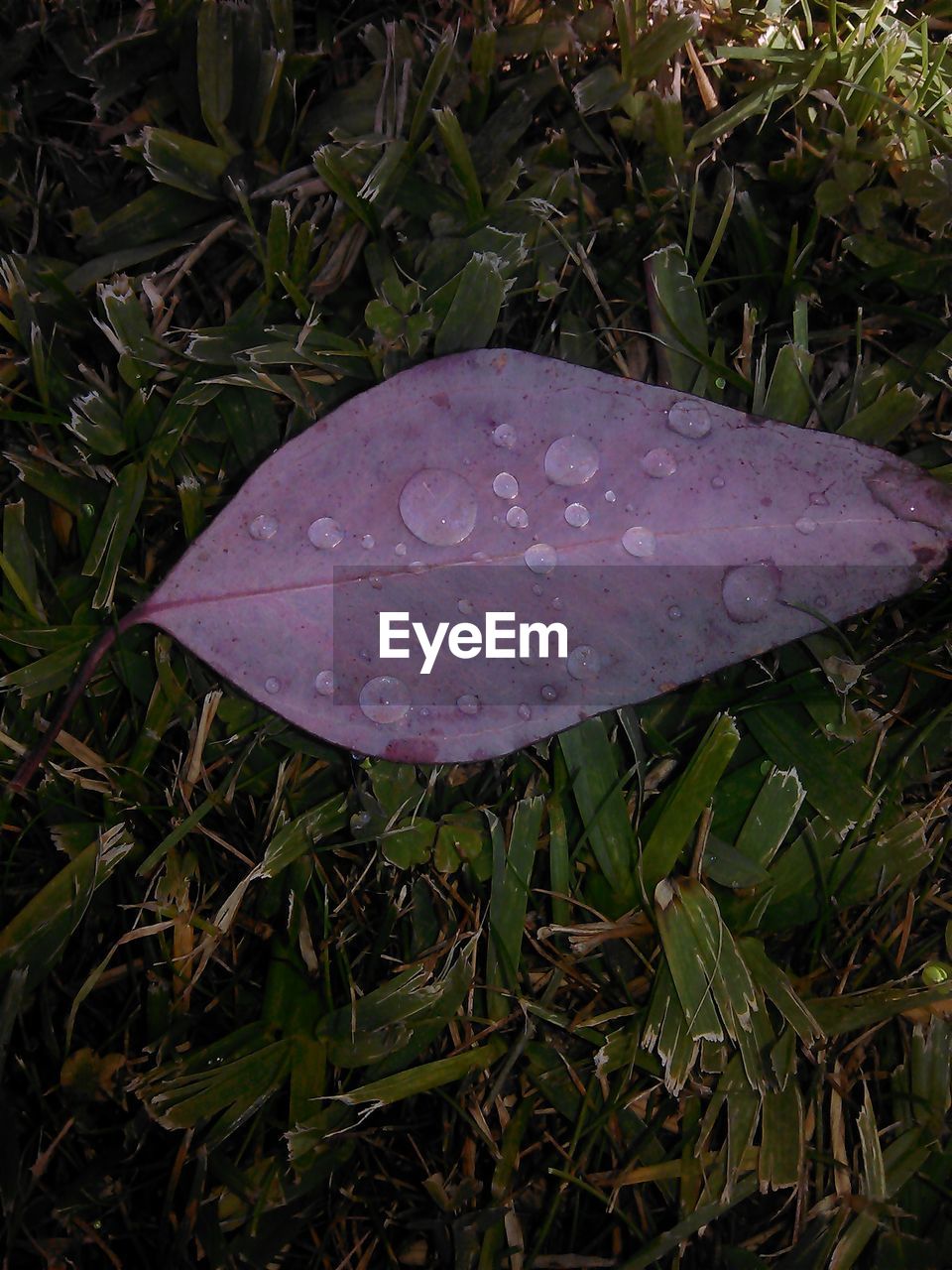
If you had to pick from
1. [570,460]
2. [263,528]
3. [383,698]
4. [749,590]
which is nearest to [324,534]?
[263,528]

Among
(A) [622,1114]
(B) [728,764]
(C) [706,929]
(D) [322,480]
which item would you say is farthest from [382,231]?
(A) [622,1114]

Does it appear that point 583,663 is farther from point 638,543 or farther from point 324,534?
point 324,534

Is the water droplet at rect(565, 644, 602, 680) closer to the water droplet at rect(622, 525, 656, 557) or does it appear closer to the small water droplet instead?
the water droplet at rect(622, 525, 656, 557)

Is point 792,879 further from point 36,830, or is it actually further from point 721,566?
point 36,830

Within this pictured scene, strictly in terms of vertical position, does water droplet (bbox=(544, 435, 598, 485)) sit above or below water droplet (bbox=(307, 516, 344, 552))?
above

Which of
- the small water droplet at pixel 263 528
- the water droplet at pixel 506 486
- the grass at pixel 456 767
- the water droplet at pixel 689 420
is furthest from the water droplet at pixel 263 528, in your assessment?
the water droplet at pixel 689 420

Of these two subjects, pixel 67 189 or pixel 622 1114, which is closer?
pixel 622 1114

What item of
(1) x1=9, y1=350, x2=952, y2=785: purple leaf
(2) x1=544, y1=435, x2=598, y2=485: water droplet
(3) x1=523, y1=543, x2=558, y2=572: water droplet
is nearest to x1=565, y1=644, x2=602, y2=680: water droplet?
(1) x1=9, y1=350, x2=952, y2=785: purple leaf
